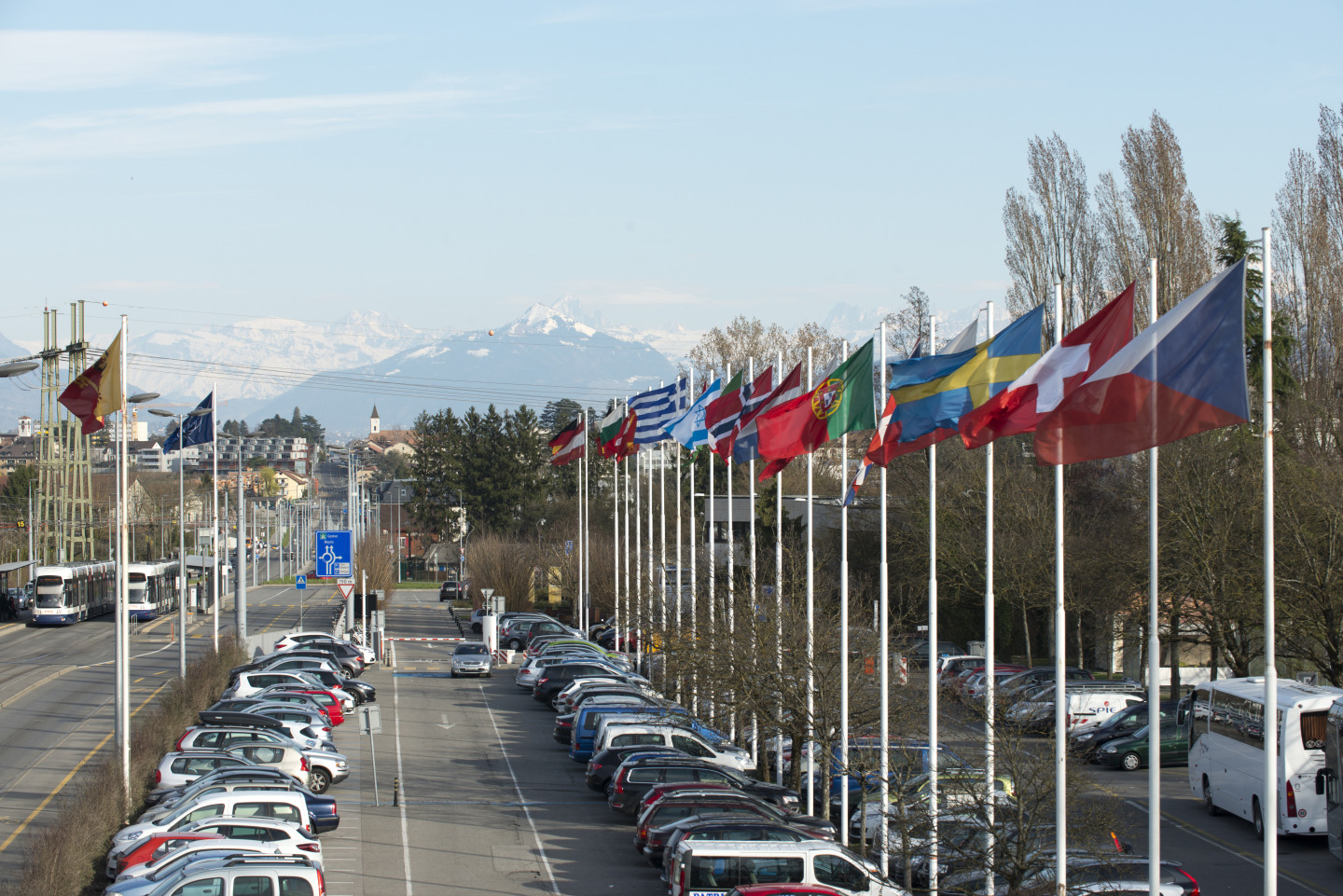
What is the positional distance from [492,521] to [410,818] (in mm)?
83546

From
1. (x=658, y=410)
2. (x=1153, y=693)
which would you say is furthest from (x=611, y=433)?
(x=1153, y=693)

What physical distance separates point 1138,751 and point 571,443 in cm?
2655

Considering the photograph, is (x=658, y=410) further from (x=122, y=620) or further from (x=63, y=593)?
(x=63, y=593)

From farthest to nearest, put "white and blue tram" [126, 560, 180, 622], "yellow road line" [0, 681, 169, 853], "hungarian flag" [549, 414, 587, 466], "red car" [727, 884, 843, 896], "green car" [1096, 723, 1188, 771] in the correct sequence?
"white and blue tram" [126, 560, 180, 622] < "hungarian flag" [549, 414, 587, 466] < "green car" [1096, 723, 1188, 771] < "yellow road line" [0, 681, 169, 853] < "red car" [727, 884, 843, 896]

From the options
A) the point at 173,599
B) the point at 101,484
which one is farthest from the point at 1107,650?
the point at 101,484

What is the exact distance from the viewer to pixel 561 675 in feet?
143

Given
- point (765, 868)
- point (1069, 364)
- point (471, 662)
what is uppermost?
point (1069, 364)

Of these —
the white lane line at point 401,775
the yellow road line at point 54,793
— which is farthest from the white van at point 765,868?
the yellow road line at point 54,793

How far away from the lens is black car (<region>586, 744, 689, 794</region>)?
28750 millimetres

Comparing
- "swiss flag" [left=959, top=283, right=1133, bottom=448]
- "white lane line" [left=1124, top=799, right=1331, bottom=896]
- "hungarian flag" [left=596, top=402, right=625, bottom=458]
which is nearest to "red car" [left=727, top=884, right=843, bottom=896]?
"swiss flag" [left=959, top=283, right=1133, bottom=448]

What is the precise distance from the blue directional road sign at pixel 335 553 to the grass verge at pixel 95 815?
1676cm

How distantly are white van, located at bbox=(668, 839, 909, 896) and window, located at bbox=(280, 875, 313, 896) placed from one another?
17.8ft

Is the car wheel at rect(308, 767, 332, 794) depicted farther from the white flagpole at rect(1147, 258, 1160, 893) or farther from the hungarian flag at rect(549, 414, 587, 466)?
the hungarian flag at rect(549, 414, 587, 466)

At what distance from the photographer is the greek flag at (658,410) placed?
39344 millimetres
